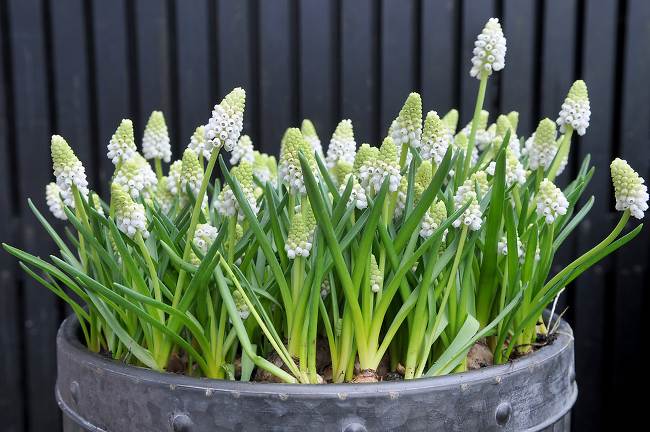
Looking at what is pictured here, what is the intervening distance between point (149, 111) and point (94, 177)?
0.22m

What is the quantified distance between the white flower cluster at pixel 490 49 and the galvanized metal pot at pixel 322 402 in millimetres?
294

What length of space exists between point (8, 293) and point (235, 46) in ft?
2.75

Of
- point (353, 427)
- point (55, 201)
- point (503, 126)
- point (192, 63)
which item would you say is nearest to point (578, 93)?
point (503, 126)

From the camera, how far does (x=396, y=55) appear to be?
1903 millimetres

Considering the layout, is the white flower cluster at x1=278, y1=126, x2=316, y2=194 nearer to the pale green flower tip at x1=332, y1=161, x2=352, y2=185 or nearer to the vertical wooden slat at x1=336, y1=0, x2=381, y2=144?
the pale green flower tip at x1=332, y1=161, x2=352, y2=185

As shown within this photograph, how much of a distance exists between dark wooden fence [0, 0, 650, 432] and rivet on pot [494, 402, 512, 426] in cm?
138

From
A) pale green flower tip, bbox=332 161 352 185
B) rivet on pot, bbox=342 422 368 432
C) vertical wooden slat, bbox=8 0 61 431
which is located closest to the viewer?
rivet on pot, bbox=342 422 368 432

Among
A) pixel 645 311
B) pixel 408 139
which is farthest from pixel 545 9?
pixel 408 139

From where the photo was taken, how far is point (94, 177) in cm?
188

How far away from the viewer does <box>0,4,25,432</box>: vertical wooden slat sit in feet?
5.99

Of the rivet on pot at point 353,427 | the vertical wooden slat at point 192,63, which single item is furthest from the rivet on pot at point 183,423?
the vertical wooden slat at point 192,63

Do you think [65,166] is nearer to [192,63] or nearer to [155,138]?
[155,138]

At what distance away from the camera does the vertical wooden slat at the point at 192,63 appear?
6.10ft

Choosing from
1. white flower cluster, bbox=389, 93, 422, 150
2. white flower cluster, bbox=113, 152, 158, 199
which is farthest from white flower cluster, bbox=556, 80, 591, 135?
white flower cluster, bbox=113, 152, 158, 199
